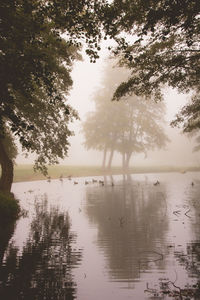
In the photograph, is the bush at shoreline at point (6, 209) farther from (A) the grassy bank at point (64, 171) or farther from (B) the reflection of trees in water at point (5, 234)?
(A) the grassy bank at point (64, 171)

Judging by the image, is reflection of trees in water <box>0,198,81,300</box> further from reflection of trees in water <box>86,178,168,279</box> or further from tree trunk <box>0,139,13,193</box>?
tree trunk <box>0,139,13,193</box>

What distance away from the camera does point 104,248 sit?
397 inches

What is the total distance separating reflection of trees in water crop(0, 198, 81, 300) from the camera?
21.4ft

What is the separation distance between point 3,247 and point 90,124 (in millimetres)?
46970

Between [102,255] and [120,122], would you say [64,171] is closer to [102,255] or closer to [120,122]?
[120,122]

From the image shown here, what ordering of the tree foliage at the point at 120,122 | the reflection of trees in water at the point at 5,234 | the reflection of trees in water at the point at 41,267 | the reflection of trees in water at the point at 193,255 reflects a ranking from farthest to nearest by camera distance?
the tree foliage at the point at 120,122 → the reflection of trees in water at the point at 5,234 → the reflection of trees in water at the point at 193,255 → the reflection of trees in water at the point at 41,267

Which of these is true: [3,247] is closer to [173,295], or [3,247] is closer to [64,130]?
[173,295]

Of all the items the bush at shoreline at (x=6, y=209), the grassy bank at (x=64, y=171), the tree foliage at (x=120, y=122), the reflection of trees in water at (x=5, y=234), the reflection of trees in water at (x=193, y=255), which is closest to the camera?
the reflection of trees in water at (x=193, y=255)

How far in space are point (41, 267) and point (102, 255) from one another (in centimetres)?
202

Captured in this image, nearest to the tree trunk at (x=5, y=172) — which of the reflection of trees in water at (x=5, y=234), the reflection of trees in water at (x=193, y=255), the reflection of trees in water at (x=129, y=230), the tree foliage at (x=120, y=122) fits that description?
the reflection of trees in water at (x=5, y=234)

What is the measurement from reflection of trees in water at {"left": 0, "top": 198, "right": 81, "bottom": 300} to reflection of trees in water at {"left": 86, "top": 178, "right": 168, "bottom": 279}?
4.03ft

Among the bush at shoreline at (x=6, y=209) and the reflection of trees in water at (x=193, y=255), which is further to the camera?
the bush at shoreline at (x=6, y=209)

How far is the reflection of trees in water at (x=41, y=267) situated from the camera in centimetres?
653

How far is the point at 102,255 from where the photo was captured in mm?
9305
